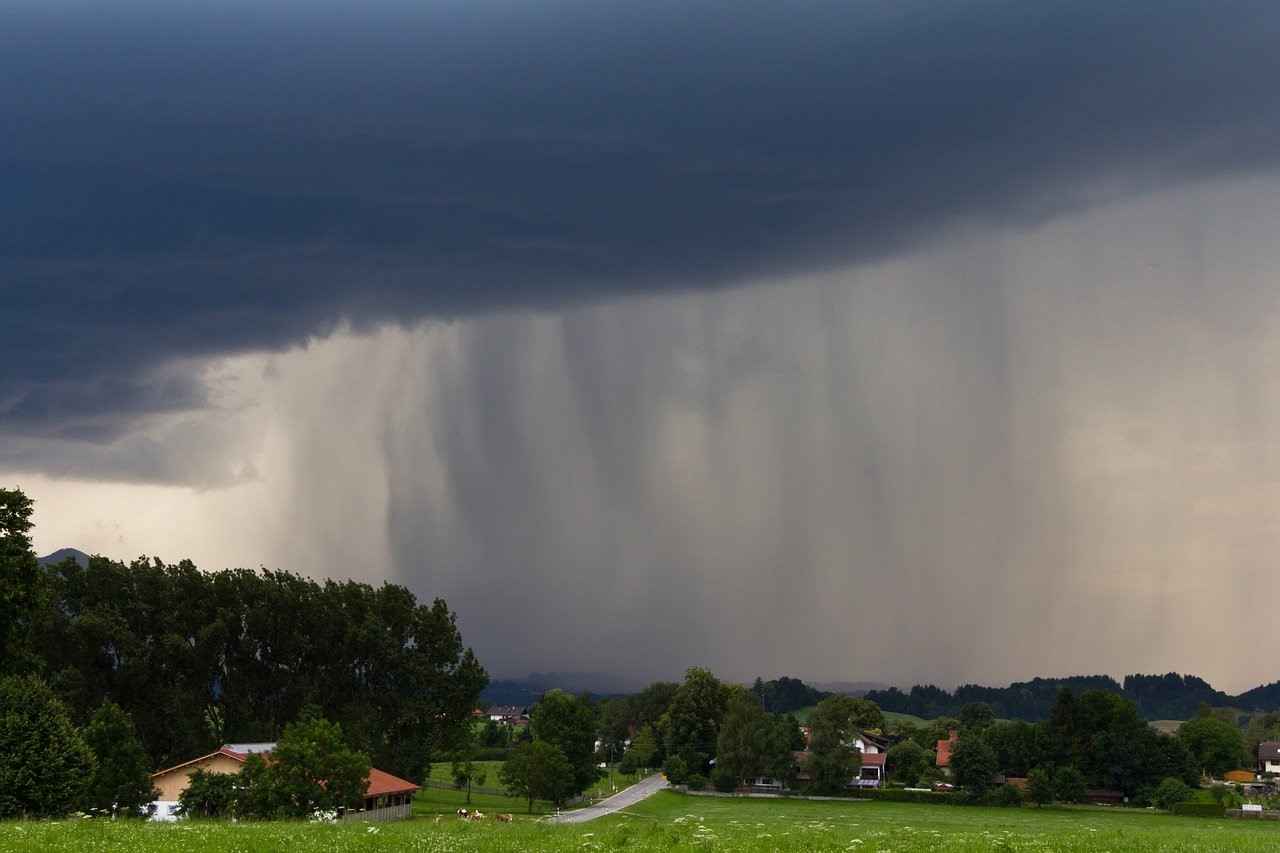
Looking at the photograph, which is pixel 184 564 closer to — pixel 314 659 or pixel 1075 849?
pixel 314 659

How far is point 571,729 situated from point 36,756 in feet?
337

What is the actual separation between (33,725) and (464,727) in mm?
80754

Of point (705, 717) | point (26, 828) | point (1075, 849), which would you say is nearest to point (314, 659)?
point (705, 717)

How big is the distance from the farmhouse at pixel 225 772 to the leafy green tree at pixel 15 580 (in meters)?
20.6

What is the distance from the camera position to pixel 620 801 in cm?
15350

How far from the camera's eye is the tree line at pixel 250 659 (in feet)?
377

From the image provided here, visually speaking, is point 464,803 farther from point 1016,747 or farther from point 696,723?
point 1016,747

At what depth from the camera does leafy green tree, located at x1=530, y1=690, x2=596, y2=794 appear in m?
151

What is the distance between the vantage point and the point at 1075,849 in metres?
28.3

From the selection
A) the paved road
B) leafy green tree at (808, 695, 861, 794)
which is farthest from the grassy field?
leafy green tree at (808, 695, 861, 794)

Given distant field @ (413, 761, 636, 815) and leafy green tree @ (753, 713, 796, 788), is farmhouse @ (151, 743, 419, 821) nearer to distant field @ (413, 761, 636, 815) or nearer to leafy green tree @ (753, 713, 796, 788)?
distant field @ (413, 761, 636, 815)

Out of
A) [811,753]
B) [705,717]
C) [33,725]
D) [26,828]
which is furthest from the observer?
[705,717]

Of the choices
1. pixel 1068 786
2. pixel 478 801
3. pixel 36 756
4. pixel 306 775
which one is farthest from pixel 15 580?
pixel 1068 786

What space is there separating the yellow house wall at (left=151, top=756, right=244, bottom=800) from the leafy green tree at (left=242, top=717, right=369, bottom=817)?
52.6ft
